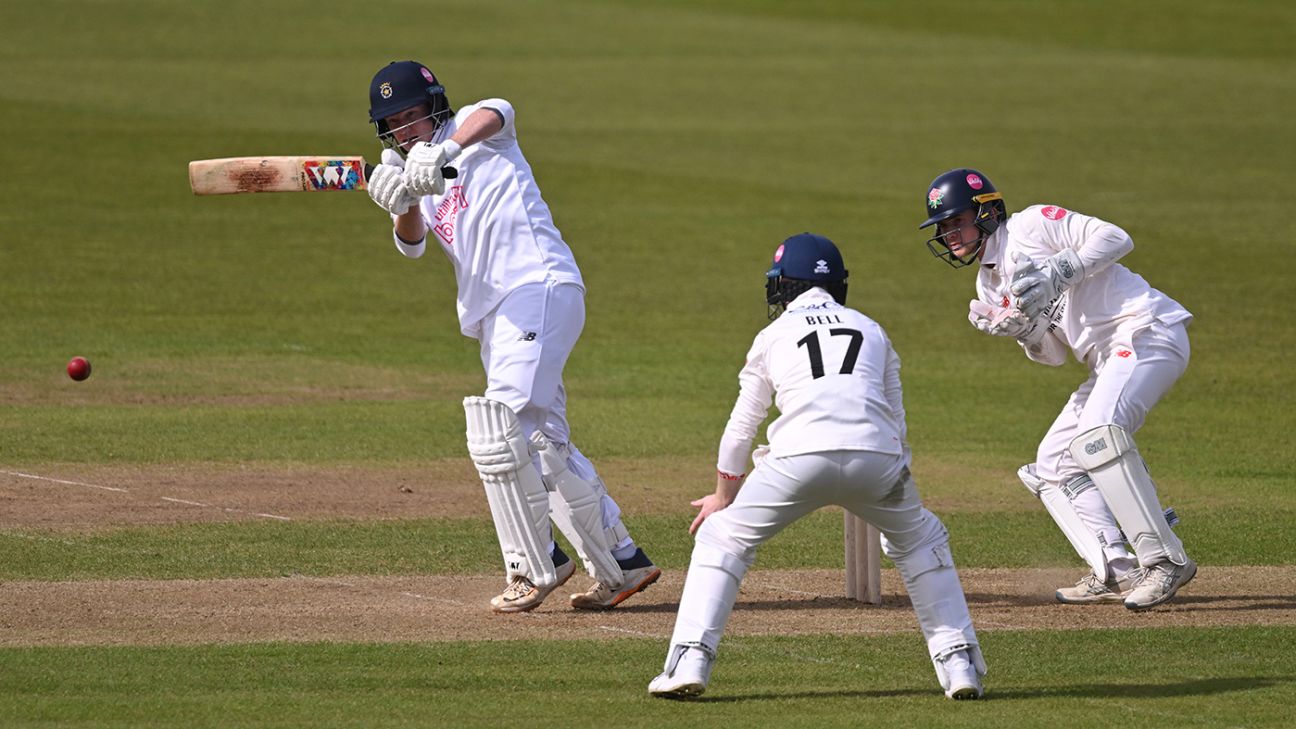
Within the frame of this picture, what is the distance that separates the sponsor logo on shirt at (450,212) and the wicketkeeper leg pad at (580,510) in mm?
1074

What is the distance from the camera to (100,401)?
14258mm

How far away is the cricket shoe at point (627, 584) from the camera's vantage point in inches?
344

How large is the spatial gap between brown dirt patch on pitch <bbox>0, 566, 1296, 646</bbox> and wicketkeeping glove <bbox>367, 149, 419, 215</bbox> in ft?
5.93

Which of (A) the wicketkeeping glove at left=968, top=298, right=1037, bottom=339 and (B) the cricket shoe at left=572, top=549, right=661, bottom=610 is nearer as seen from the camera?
(B) the cricket shoe at left=572, top=549, right=661, bottom=610

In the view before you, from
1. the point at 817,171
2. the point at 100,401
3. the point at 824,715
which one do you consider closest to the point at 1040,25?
the point at 817,171

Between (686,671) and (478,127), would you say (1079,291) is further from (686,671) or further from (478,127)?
(686,671)

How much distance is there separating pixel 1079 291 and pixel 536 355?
2.62 metres

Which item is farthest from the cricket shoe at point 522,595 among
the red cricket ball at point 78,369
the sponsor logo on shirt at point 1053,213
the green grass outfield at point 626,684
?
the red cricket ball at point 78,369

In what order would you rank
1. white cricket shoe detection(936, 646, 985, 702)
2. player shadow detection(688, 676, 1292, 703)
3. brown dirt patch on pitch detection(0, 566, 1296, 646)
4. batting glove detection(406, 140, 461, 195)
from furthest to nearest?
batting glove detection(406, 140, 461, 195)
brown dirt patch on pitch detection(0, 566, 1296, 646)
player shadow detection(688, 676, 1292, 703)
white cricket shoe detection(936, 646, 985, 702)

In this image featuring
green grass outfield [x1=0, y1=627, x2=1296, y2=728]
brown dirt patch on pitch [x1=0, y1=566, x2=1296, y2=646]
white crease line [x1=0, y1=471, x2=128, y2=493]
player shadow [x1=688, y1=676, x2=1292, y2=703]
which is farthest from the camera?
white crease line [x1=0, y1=471, x2=128, y2=493]

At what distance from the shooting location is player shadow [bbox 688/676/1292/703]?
7.17 metres

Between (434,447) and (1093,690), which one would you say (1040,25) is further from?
(1093,690)

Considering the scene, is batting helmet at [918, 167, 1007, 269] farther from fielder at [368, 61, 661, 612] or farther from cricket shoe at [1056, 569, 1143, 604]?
fielder at [368, 61, 661, 612]

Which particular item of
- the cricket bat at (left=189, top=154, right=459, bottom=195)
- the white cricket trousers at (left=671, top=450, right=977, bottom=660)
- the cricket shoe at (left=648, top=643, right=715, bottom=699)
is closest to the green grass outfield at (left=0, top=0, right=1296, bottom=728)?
the cricket shoe at (left=648, top=643, right=715, bottom=699)
